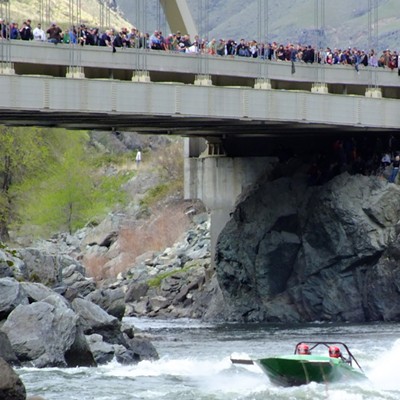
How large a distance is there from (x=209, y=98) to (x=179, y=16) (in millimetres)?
11556

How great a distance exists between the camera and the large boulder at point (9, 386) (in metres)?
34.9

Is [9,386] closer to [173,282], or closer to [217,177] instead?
[217,177]

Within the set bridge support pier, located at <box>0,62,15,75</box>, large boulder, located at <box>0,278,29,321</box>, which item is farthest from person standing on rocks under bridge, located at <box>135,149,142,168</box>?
large boulder, located at <box>0,278,29,321</box>

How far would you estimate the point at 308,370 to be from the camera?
43.8 m

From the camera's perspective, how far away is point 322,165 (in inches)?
3201

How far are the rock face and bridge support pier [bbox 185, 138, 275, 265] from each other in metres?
1.57

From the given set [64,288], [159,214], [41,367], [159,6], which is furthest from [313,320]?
[159,214]

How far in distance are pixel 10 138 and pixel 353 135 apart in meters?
25.9

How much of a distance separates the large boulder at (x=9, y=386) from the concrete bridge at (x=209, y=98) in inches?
1220

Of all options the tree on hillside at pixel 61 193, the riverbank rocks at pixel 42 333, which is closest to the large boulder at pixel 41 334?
the riverbank rocks at pixel 42 333

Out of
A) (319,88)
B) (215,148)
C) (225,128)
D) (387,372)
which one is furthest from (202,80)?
(387,372)

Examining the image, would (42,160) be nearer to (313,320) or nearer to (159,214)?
(159,214)

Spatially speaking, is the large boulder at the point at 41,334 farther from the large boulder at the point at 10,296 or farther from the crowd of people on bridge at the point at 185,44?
the crowd of people on bridge at the point at 185,44

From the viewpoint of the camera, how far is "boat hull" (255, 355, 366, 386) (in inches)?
1719
